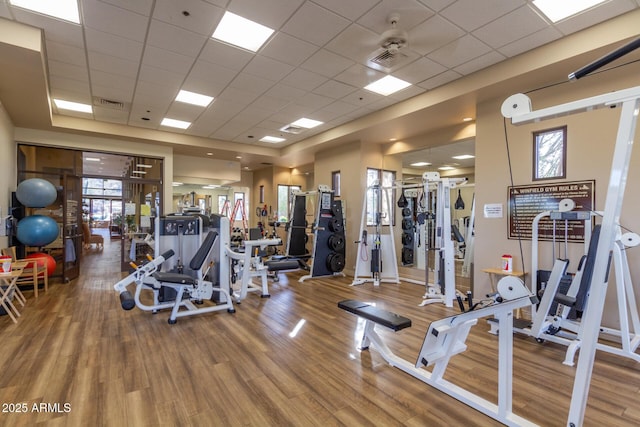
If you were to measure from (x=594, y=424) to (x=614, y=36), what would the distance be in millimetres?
3333

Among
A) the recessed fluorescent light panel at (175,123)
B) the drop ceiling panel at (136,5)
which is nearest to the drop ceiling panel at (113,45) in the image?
the drop ceiling panel at (136,5)

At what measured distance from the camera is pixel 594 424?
6.50ft

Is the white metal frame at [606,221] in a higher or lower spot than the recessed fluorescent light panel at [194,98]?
lower

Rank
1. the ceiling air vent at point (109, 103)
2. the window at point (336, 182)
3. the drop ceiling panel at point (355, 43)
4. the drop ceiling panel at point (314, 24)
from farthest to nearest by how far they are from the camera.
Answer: the window at point (336, 182), the ceiling air vent at point (109, 103), the drop ceiling panel at point (355, 43), the drop ceiling panel at point (314, 24)

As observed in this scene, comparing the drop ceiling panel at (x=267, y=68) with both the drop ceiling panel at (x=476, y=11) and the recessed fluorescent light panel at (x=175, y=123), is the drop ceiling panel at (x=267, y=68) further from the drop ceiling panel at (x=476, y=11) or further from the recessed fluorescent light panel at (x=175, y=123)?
the recessed fluorescent light panel at (x=175, y=123)

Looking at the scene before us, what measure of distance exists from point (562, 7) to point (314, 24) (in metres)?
2.27

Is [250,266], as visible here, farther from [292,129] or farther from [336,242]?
[292,129]

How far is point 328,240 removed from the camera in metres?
6.55

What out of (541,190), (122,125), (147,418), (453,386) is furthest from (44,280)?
(541,190)

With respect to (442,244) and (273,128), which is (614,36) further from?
(273,128)

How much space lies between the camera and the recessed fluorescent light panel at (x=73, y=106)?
517cm

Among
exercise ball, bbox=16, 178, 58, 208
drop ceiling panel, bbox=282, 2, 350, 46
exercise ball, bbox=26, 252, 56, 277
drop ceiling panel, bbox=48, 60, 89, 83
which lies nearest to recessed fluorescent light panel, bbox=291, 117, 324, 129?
drop ceiling panel, bbox=282, 2, 350, 46

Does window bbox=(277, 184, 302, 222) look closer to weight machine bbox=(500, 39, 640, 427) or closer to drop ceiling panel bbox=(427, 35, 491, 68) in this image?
drop ceiling panel bbox=(427, 35, 491, 68)

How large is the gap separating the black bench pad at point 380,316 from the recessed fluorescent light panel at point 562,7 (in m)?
3.00
